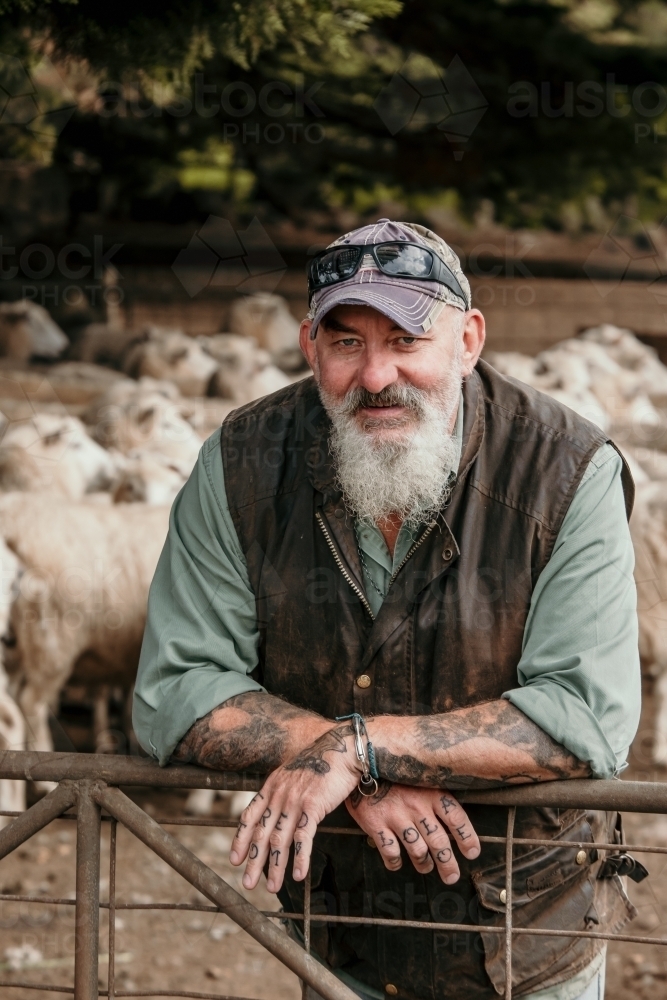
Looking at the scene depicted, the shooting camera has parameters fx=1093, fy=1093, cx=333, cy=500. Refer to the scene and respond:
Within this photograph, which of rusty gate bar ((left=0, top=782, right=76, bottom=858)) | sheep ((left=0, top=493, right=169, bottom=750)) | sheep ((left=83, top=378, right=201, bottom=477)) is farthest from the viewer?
sheep ((left=83, top=378, right=201, bottom=477))

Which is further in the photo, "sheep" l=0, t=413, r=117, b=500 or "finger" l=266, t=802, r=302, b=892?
"sheep" l=0, t=413, r=117, b=500

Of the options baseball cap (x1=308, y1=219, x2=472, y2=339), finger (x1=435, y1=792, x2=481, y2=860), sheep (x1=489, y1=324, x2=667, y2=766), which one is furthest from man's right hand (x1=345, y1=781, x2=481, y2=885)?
sheep (x1=489, y1=324, x2=667, y2=766)

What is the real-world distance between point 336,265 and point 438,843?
1098 mm

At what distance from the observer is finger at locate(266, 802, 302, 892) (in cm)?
187

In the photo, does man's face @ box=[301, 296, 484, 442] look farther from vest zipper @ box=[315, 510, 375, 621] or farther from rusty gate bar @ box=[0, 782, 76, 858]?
rusty gate bar @ box=[0, 782, 76, 858]

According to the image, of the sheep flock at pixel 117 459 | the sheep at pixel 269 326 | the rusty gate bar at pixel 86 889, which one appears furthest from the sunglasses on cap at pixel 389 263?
the sheep at pixel 269 326

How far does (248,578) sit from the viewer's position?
2.19 metres

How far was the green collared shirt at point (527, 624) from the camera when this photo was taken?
6.27ft

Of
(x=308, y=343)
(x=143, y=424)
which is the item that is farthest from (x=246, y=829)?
(x=143, y=424)

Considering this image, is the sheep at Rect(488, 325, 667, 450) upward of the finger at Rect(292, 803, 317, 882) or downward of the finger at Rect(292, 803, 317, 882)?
upward

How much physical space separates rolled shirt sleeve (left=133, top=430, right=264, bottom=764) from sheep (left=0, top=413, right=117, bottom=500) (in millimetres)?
4513

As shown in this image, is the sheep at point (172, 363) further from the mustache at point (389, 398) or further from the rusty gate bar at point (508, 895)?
the rusty gate bar at point (508, 895)

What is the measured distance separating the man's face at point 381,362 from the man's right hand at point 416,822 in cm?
68
